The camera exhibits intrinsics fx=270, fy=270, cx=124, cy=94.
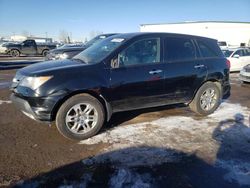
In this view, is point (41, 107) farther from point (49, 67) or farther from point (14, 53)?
point (14, 53)

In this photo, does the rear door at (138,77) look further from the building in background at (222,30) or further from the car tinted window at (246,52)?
the building in background at (222,30)

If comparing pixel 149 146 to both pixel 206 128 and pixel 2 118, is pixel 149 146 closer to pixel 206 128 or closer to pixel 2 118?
pixel 206 128

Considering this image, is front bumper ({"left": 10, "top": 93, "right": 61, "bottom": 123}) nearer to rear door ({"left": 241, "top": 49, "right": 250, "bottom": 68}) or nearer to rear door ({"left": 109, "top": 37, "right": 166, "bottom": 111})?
rear door ({"left": 109, "top": 37, "right": 166, "bottom": 111})

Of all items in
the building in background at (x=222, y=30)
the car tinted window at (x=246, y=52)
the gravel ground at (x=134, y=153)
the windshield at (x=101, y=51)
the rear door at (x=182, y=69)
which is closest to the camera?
the gravel ground at (x=134, y=153)

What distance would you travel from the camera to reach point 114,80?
4789mm

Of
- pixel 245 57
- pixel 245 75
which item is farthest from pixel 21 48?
pixel 245 75

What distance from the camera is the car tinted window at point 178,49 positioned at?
18.1 feet

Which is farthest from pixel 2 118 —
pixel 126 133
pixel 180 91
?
pixel 180 91

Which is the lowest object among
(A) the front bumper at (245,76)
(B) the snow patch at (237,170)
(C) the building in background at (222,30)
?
(B) the snow patch at (237,170)

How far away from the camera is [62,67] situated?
4570mm

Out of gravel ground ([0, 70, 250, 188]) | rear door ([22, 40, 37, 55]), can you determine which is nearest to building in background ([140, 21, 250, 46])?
rear door ([22, 40, 37, 55])

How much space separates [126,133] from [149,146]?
70 cm

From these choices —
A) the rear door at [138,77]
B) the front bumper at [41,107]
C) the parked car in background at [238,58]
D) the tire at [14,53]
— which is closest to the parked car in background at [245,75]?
the parked car in background at [238,58]

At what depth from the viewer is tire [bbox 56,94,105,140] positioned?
14.8 feet
